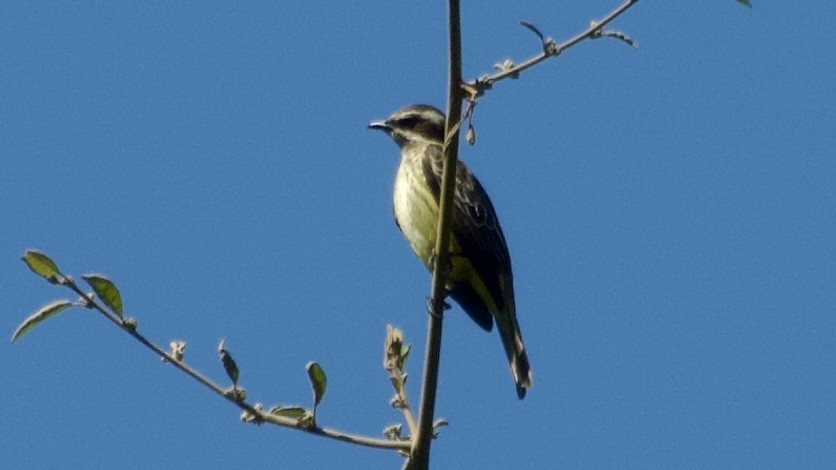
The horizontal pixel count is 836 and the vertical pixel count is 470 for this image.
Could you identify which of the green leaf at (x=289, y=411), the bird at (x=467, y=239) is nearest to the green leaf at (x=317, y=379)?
the green leaf at (x=289, y=411)

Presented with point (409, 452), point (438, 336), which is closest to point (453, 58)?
point (438, 336)

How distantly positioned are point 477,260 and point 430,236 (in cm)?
35

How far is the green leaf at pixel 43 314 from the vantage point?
3.58 m

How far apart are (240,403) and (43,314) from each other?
602 millimetres

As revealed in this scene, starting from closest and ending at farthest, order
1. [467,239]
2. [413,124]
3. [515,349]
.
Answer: [515,349] → [467,239] → [413,124]

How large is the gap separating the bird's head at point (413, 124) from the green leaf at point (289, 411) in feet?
18.8

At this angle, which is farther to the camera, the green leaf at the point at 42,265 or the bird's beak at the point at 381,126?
the bird's beak at the point at 381,126

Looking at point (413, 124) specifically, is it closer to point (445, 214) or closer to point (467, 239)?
point (467, 239)

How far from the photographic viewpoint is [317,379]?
372 centimetres

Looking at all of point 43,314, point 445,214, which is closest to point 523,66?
point 445,214

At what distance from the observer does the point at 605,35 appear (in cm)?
388

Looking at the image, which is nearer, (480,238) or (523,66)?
(523,66)

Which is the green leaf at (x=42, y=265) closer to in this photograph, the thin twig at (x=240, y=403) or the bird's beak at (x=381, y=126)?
the thin twig at (x=240, y=403)

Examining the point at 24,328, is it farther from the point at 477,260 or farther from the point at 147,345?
the point at 477,260
